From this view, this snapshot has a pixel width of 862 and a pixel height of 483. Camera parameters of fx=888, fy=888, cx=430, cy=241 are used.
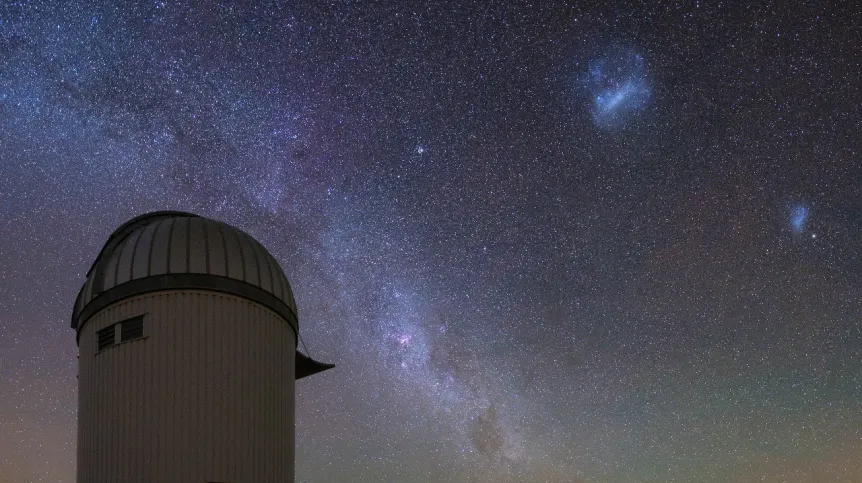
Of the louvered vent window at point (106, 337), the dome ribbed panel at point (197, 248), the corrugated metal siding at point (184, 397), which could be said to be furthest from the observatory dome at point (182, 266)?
the louvered vent window at point (106, 337)

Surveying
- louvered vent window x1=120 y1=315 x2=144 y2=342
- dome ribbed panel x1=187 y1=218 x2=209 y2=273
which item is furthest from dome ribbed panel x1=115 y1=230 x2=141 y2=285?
dome ribbed panel x1=187 y1=218 x2=209 y2=273

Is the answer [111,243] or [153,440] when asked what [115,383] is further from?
[111,243]

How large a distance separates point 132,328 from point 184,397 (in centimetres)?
170

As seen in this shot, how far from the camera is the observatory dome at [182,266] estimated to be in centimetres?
1661

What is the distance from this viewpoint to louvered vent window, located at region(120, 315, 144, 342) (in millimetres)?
16375

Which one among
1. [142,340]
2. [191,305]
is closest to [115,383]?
[142,340]

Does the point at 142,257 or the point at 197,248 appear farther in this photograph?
the point at 197,248

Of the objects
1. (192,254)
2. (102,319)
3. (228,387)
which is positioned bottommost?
(228,387)

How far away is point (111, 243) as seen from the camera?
17969 mm

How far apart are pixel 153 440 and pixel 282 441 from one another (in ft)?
8.54

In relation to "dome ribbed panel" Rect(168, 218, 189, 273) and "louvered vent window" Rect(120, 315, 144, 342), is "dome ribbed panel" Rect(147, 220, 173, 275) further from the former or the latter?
"louvered vent window" Rect(120, 315, 144, 342)

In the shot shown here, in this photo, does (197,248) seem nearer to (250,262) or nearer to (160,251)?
(160,251)

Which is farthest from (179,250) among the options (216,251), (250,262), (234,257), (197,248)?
(250,262)

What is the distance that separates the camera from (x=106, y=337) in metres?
16.8
